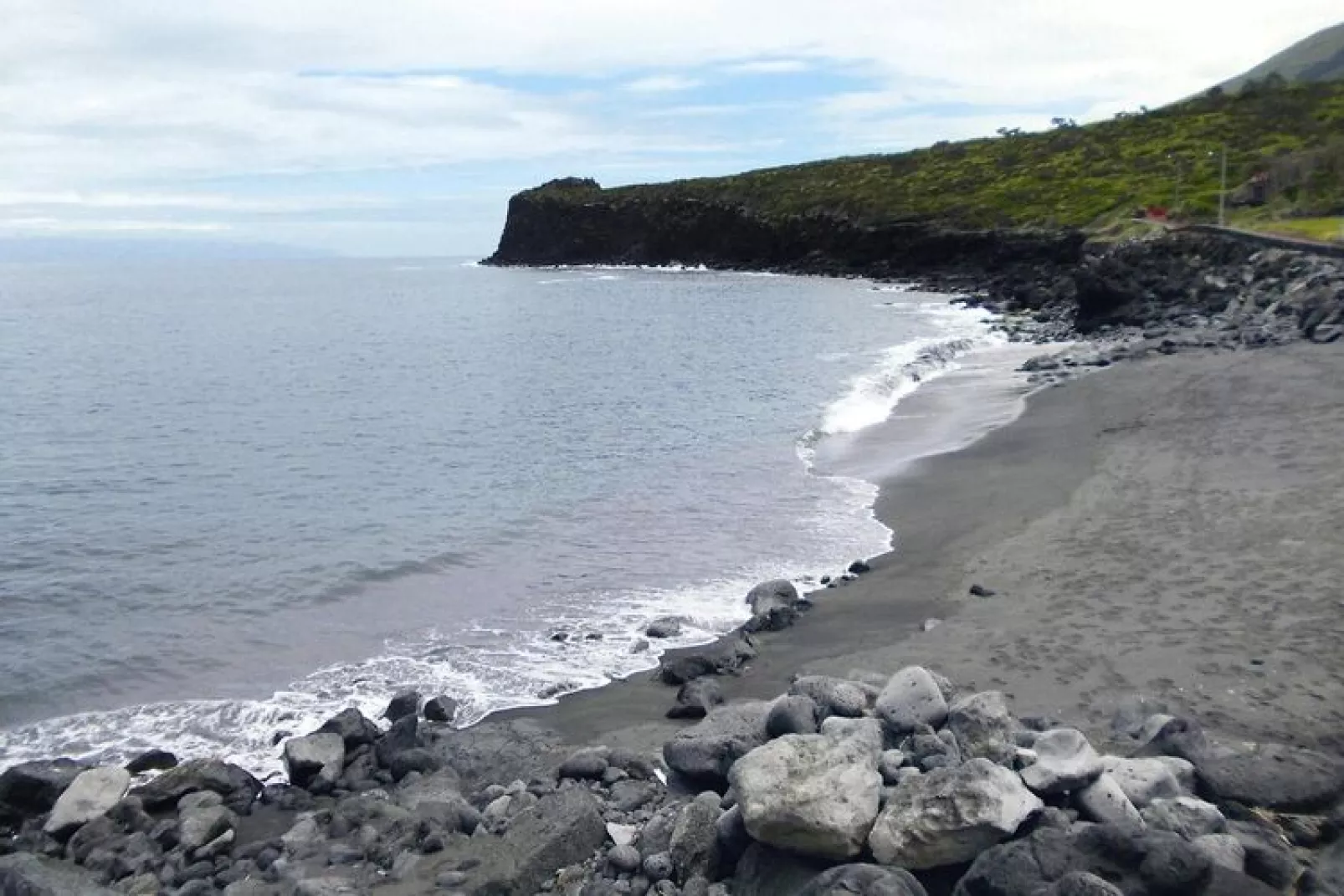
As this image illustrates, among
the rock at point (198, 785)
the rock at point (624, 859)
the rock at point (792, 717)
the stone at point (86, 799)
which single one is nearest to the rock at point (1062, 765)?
the rock at point (792, 717)

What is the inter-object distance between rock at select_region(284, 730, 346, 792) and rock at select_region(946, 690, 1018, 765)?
5594 millimetres

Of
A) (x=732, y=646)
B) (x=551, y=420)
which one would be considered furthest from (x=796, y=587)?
(x=551, y=420)

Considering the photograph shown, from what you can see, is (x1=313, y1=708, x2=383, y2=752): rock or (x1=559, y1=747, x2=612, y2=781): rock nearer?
(x1=559, y1=747, x2=612, y2=781): rock

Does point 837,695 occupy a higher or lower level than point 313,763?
higher

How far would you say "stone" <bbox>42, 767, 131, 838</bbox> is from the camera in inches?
400

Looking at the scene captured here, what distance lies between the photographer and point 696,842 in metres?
7.94

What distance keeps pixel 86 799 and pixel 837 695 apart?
6530mm

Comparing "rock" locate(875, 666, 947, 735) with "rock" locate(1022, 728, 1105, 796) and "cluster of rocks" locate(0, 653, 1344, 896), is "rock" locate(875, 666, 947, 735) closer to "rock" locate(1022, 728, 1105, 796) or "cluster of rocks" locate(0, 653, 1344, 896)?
"cluster of rocks" locate(0, 653, 1344, 896)

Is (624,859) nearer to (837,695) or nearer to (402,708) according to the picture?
(837,695)

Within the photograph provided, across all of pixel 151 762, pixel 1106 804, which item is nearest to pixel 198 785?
pixel 151 762

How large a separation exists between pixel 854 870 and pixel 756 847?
86cm

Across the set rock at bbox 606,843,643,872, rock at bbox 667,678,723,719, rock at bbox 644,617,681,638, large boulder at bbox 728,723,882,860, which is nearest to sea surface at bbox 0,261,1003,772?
rock at bbox 644,617,681,638

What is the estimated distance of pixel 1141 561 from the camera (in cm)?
1478

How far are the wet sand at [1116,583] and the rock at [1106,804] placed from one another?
2.40 meters
